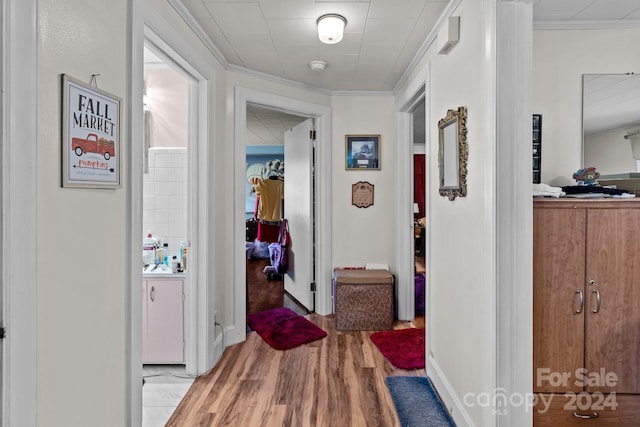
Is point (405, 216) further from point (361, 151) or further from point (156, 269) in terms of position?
point (156, 269)

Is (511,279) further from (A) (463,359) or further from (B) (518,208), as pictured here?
(A) (463,359)

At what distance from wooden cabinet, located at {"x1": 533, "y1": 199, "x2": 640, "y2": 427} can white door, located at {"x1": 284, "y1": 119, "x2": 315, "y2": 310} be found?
97.4 inches

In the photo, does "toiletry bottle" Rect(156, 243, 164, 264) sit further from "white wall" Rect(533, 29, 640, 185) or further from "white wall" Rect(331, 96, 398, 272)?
"white wall" Rect(533, 29, 640, 185)

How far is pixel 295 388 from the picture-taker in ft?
7.93

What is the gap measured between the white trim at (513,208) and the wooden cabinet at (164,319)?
2.10m

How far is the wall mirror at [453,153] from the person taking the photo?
6.25 ft

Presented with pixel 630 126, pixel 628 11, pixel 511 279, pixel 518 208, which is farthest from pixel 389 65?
pixel 511 279

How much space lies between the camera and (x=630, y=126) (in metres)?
2.12

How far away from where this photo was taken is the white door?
3922mm

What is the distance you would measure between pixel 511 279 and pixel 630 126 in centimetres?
142

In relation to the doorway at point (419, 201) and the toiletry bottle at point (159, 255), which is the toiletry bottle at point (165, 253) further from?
the doorway at point (419, 201)

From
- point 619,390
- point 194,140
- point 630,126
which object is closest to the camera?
point 619,390

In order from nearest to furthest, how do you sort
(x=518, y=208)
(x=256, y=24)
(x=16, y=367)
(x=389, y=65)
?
(x=16, y=367)
(x=518, y=208)
(x=256, y=24)
(x=389, y=65)

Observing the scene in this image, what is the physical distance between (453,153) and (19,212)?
6.49 ft
